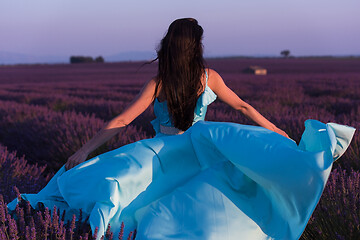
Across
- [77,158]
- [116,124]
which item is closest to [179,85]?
[116,124]

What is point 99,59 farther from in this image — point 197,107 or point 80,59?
point 197,107

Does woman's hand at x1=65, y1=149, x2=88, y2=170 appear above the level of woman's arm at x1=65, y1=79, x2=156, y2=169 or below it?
below

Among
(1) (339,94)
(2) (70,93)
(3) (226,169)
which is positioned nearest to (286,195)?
(3) (226,169)

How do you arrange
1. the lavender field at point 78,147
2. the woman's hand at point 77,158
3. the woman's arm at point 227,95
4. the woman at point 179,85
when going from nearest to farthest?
the lavender field at point 78,147, the woman's hand at point 77,158, the woman at point 179,85, the woman's arm at point 227,95

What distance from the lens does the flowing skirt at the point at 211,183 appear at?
1363 mm

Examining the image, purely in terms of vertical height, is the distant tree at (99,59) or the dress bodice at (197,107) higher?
the dress bodice at (197,107)

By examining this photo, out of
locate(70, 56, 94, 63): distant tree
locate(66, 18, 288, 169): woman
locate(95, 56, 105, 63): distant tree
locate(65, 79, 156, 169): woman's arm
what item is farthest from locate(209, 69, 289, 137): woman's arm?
locate(95, 56, 105, 63): distant tree

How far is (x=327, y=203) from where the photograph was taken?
1913 millimetres

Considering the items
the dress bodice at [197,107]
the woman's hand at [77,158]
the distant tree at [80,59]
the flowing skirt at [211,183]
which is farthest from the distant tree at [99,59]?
the flowing skirt at [211,183]

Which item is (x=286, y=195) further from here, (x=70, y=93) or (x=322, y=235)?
(x=70, y=93)

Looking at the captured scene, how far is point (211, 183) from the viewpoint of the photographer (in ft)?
5.01

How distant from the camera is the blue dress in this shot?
53.7 inches

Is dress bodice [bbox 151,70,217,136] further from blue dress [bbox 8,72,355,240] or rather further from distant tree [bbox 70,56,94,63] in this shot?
distant tree [bbox 70,56,94,63]

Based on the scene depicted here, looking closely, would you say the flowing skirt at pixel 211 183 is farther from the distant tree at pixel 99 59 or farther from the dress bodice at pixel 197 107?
the distant tree at pixel 99 59
